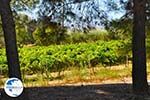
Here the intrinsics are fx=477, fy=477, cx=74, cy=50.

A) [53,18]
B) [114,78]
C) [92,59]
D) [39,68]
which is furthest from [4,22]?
[92,59]

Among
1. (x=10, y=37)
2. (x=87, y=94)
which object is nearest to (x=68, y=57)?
(x=87, y=94)

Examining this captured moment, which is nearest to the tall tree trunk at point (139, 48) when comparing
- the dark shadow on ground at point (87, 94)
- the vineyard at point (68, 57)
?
the dark shadow on ground at point (87, 94)

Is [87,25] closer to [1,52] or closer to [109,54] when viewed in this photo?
[109,54]

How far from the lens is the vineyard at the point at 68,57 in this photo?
24094mm

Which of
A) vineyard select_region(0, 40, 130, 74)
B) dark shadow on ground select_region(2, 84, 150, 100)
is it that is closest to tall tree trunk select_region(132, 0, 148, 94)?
dark shadow on ground select_region(2, 84, 150, 100)

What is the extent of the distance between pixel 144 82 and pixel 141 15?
5.27ft

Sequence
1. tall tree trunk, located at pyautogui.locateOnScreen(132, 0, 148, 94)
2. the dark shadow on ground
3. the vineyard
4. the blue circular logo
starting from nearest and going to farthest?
the blue circular logo, the dark shadow on ground, tall tree trunk, located at pyautogui.locateOnScreen(132, 0, 148, 94), the vineyard

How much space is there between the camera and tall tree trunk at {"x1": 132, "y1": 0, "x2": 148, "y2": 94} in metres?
10.8

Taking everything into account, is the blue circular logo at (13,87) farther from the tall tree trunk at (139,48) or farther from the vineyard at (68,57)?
the vineyard at (68,57)

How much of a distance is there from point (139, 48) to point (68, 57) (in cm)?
1561

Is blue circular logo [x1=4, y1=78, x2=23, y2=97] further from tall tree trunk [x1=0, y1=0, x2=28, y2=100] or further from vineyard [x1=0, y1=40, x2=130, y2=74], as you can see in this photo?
vineyard [x1=0, y1=40, x2=130, y2=74]

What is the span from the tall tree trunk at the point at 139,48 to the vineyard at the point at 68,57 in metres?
9.98

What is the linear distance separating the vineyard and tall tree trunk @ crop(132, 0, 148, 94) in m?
9.98

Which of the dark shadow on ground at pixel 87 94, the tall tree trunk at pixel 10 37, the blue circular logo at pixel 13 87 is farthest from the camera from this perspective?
the dark shadow on ground at pixel 87 94
